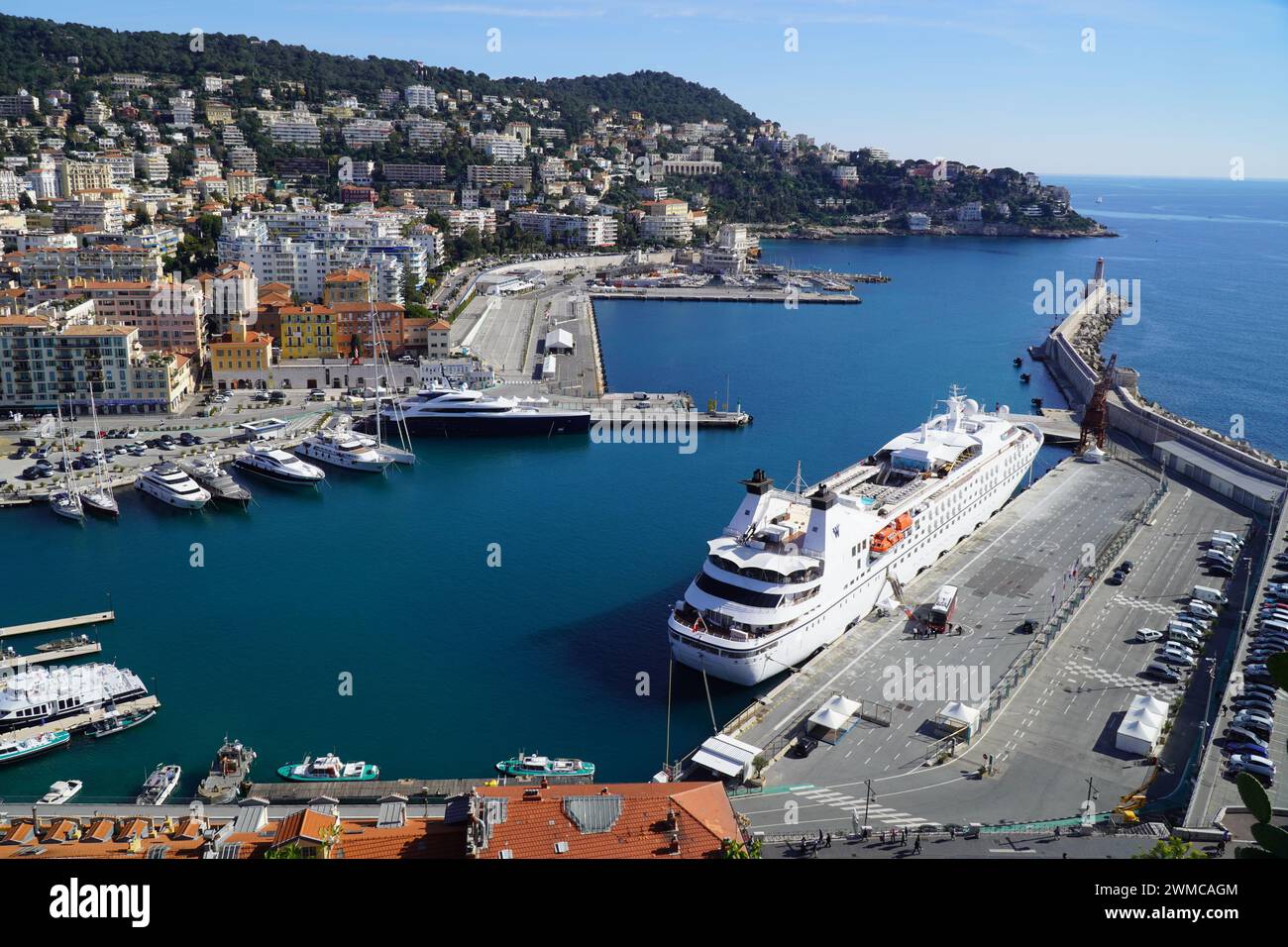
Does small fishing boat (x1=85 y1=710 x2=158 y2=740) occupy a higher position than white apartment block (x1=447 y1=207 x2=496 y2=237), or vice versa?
white apartment block (x1=447 y1=207 x2=496 y2=237)

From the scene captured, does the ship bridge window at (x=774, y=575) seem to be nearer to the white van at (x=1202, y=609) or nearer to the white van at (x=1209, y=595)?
the white van at (x=1202, y=609)

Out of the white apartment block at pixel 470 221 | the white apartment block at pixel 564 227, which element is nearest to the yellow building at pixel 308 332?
the white apartment block at pixel 470 221

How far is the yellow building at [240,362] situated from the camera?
31.8 meters

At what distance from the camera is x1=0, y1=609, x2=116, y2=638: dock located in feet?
54.6

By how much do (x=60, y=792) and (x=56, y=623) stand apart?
5.47 metres

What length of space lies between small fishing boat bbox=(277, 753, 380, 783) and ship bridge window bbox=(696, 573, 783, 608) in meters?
5.45

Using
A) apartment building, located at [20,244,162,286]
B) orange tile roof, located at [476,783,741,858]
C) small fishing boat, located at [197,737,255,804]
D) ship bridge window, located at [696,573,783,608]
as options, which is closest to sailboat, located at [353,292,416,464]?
apartment building, located at [20,244,162,286]

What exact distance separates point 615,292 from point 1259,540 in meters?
41.6

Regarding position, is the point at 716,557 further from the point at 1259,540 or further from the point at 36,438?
the point at 36,438

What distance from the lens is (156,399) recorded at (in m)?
29.2

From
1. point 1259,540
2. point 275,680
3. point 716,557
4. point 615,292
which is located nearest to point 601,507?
point 716,557

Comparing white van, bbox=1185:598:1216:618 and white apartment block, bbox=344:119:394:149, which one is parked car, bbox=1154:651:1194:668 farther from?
white apartment block, bbox=344:119:394:149

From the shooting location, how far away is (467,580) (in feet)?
63.8

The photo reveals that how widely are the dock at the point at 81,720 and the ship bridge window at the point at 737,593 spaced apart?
8.01m
